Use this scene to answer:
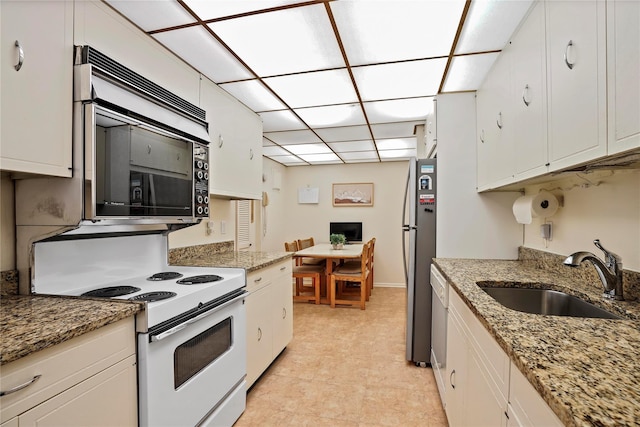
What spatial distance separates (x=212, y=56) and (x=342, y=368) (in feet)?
8.18

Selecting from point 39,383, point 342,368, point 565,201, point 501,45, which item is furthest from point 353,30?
point 342,368

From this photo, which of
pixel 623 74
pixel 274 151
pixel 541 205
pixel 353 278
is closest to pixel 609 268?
pixel 541 205

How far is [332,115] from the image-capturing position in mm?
3027

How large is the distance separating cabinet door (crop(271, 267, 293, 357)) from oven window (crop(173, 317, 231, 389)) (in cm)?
72

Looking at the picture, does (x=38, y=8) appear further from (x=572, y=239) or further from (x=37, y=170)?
(x=572, y=239)

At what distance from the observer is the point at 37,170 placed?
115 centimetres

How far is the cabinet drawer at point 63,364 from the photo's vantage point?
824 mm

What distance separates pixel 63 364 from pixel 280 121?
2.69 m

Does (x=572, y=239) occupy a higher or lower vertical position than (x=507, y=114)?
lower

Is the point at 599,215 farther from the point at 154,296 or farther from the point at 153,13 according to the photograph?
the point at 153,13

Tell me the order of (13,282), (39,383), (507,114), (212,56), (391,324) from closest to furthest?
(39,383) → (13,282) → (507,114) → (212,56) → (391,324)

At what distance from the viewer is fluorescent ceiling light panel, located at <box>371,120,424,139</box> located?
3.32m

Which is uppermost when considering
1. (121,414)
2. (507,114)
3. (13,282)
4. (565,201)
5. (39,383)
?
(507,114)

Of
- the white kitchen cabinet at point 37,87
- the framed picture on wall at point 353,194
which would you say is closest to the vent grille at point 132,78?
the white kitchen cabinet at point 37,87
